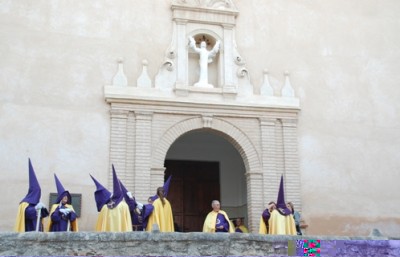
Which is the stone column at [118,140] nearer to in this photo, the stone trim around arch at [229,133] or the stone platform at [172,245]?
the stone trim around arch at [229,133]

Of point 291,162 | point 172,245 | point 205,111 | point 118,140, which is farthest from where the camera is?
point 291,162

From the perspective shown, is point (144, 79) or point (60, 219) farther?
point (144, 79)

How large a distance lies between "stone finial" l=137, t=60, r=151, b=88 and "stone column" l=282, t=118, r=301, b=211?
3455 mm

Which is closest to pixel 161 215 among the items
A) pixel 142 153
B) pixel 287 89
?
pixel 142 153

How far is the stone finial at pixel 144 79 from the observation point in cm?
1302

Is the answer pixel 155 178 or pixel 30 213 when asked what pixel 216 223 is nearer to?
pixel 155 178

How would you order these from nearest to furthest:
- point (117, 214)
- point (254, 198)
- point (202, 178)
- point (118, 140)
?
point (117, 214), point (118, 140), point (254, 198), point (202, 178)

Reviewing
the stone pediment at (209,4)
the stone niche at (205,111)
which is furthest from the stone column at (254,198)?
the stone pediment at (209,4)

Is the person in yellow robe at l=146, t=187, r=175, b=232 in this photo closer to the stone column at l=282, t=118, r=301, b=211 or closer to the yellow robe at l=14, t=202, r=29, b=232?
the yellow robe at l=14, t=202, r=29, b=232

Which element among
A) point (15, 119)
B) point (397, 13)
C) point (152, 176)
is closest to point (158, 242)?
point (152, 176)

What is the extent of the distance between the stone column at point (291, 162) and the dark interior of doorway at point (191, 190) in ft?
12.2

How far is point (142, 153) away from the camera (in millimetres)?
12578

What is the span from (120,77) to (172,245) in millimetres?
6210

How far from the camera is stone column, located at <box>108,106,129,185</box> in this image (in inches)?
486
